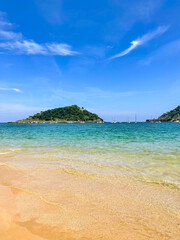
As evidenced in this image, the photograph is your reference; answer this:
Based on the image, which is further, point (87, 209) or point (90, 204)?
point (90, 204)

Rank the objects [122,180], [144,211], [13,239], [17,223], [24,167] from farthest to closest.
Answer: [24,167], [122,180], [144,211], [17,223], [13,239]

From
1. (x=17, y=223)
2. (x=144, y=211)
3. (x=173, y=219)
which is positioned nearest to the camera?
(x=17, y=223)

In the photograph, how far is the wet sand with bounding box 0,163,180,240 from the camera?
326 centimetres

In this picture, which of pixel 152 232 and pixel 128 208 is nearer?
pixel 152 232

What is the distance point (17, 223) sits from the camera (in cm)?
354

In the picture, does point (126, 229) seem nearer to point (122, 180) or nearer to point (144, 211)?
point (144, 211)

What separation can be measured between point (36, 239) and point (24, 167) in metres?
5.93

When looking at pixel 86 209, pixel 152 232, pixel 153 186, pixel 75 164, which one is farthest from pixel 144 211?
pixel 75 164

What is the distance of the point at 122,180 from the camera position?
6434mm

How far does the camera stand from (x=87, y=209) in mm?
4203

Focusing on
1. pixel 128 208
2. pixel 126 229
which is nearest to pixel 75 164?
pixel 128 208

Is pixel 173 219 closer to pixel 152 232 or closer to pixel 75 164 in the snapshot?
pixel 152 232

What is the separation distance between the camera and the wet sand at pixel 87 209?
10.7ft

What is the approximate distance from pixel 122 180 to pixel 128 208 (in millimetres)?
2165
